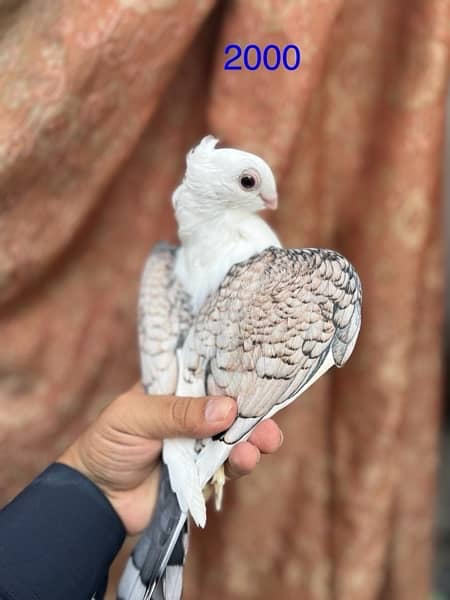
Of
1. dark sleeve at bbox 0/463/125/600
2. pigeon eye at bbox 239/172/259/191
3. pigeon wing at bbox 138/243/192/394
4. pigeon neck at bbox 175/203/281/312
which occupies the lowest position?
dark sleeve at bbox 0/463/125/600

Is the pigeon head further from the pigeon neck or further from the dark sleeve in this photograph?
the dark sleeve

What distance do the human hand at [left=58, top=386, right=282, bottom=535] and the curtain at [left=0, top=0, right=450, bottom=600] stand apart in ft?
0.82

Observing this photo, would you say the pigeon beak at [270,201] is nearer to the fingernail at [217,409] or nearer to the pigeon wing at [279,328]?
the pigeon wing at [279,328]

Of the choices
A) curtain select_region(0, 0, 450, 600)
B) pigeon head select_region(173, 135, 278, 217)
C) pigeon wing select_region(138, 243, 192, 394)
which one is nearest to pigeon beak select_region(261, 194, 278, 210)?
pigeon head select_region(173, 135, 278, 217)

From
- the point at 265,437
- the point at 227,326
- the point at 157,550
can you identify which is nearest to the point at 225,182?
the point at 227,326

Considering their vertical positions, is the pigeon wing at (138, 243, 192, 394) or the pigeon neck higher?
the pigeon neck

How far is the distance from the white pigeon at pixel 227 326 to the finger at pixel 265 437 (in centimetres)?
3

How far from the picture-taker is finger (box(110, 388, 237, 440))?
479mm

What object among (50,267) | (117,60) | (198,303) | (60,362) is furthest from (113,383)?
(117,60)

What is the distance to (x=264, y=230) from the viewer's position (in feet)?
1.81

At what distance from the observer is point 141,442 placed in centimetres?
58

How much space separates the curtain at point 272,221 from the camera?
2.25 ft

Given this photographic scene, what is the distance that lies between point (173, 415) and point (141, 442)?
3.2 inches

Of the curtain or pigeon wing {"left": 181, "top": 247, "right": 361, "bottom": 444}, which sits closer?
pigeon wing {"left": 181, "top": 247, "right": 361, "bottom": 444}
